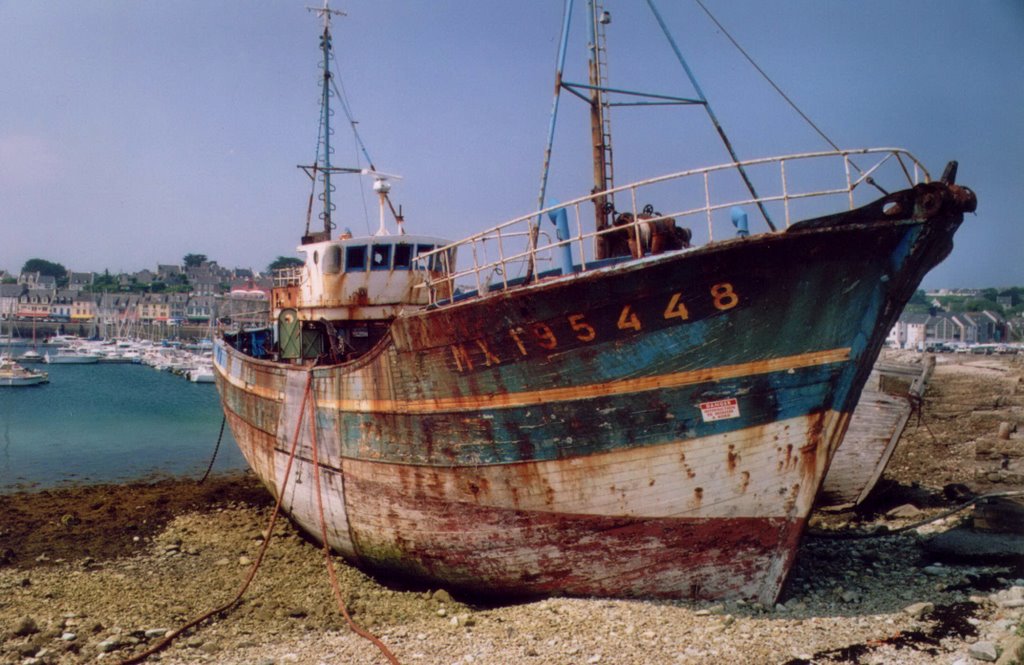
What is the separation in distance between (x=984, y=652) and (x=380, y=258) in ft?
34.0

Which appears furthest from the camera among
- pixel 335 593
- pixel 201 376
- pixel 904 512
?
pixel 201 376

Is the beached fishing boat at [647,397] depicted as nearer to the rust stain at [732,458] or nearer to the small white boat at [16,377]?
the rust stain at [732,458]

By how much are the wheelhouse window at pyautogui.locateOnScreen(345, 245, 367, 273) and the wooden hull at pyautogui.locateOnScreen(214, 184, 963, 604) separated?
180 inches

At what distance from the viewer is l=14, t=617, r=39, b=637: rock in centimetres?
757

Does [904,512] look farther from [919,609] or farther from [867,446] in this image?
[919,609]

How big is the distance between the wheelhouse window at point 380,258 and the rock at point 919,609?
31.1 feet

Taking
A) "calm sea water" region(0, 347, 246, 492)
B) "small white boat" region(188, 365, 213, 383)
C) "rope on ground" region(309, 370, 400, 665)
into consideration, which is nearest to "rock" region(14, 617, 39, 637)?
"rope on ground" region(309, 370, 400, 665)

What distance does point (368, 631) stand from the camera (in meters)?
7.24

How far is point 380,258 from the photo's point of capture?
12.3 m

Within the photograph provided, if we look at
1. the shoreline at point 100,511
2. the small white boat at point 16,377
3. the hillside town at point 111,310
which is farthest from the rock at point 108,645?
the hillside town at point 111,310

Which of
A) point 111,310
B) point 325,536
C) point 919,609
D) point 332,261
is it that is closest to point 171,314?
point 111,310

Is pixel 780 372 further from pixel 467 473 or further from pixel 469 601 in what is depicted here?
pixel 469 601

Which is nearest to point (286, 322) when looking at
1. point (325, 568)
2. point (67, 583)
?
point (325, 568)

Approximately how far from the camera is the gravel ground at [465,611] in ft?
20.1
